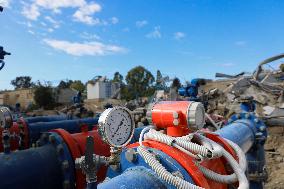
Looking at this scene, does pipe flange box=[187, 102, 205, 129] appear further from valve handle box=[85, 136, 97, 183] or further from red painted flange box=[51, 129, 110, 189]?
red painted flange box=[51, 129, 110, 189]

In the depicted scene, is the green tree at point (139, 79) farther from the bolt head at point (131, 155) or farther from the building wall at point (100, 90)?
the bolt head at point (131, 155)

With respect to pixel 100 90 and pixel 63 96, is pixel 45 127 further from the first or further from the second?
pixel 63 96

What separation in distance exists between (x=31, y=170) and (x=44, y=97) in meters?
31.3

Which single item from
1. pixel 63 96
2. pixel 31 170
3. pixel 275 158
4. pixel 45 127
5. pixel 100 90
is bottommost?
pixel 275 158

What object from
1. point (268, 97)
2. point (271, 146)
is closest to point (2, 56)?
point (271, 146)

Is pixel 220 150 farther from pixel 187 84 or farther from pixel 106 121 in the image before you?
pixel 187 84

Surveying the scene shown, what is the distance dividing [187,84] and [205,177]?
89.0 inches

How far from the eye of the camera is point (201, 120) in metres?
1.66

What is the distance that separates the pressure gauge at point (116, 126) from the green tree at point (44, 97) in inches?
1223

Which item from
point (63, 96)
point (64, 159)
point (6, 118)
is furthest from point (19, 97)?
point (64, 159)

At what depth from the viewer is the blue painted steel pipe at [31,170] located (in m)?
1.70

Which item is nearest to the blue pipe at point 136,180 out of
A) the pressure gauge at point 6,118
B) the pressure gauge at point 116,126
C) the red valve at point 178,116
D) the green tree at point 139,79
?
the pressure gauge at point 116,126

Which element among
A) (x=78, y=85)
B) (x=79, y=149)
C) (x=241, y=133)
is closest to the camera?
(x=79, y=149)

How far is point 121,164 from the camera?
1.43 m
